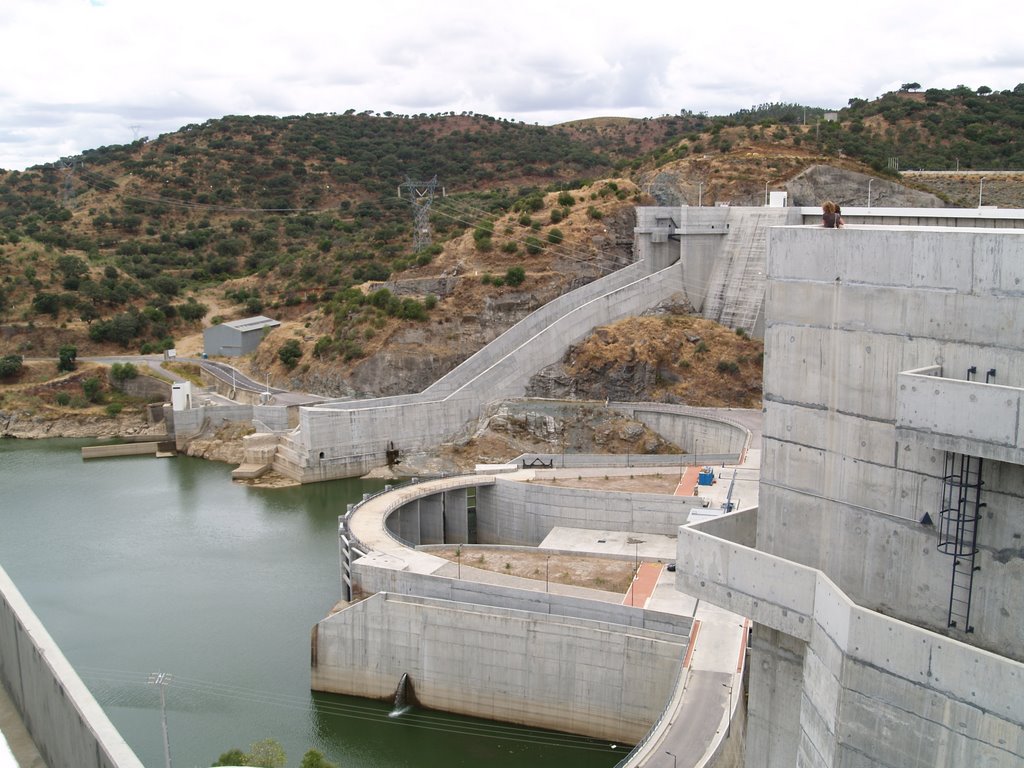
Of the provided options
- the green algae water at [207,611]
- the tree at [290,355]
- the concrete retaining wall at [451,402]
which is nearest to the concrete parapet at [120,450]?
the green algae water at [207,611]

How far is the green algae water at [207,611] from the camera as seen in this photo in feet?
80.0

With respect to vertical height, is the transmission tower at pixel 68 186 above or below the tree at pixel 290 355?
above

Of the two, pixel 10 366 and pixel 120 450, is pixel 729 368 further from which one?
pixel 10 366

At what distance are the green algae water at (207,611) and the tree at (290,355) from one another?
32.1 ft

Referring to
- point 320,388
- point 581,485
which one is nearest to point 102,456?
point 320,388

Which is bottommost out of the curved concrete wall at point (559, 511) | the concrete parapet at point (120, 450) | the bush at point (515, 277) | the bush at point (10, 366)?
the concrete parapet at point (120, 450)

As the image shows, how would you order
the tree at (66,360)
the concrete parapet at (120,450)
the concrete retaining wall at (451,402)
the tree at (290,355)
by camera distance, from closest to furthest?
the concrete retaining wall at (451,402)
the concrete parapet at (120,450)
the tree at (290,355)
the tree at (66,360)

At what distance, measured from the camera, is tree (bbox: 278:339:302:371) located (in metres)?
57.8

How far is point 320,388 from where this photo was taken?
54.9 meters

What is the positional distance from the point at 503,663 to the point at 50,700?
17.8 meters

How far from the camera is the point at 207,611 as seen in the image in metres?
31.1

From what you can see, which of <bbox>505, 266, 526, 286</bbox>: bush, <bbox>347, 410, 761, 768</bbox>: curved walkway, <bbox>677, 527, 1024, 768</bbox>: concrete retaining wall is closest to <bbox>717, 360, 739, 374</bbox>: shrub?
<bbox>347, 410, 761, 768</bbox>: curved walkway

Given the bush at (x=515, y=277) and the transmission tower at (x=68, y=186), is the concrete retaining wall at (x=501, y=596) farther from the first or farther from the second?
the transmission tower at (x=68, y=186)

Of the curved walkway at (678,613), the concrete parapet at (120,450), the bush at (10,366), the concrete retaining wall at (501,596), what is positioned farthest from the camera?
the bush at (10,366)
